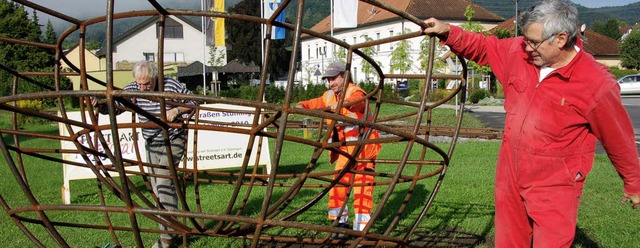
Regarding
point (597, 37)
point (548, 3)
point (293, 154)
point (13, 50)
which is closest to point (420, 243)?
point (548, 3)

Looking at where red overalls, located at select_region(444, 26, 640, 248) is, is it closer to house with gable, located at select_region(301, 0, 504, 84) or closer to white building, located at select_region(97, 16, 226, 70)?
white building, located at select_region(97, 16, 226, 70)

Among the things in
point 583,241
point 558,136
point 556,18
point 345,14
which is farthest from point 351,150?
point 345,14

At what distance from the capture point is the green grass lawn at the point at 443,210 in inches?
191

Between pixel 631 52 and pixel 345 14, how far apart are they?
A: 45.0 metres

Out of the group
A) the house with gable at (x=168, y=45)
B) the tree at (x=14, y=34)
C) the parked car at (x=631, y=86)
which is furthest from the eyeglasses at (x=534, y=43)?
the house with gable at (x=168, y=45)

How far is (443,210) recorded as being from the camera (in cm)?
580

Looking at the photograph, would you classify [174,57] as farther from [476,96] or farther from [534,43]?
[534,43]

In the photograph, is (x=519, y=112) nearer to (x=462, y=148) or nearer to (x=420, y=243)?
(x=420, y=243)

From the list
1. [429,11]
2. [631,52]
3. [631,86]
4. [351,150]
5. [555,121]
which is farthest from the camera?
[429,11]

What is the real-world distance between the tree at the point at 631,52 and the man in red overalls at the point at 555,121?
56.5 m

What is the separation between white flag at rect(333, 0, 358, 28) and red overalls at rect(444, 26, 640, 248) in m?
14.6

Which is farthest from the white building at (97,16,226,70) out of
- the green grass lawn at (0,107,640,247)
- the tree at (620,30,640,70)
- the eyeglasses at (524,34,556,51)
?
the eyeglasses at (524,34,556,51)

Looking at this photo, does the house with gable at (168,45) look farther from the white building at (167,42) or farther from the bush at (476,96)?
the bush at (476,96)

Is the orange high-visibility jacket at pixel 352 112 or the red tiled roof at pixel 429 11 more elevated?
the red tiled roof at pixel 429 11
